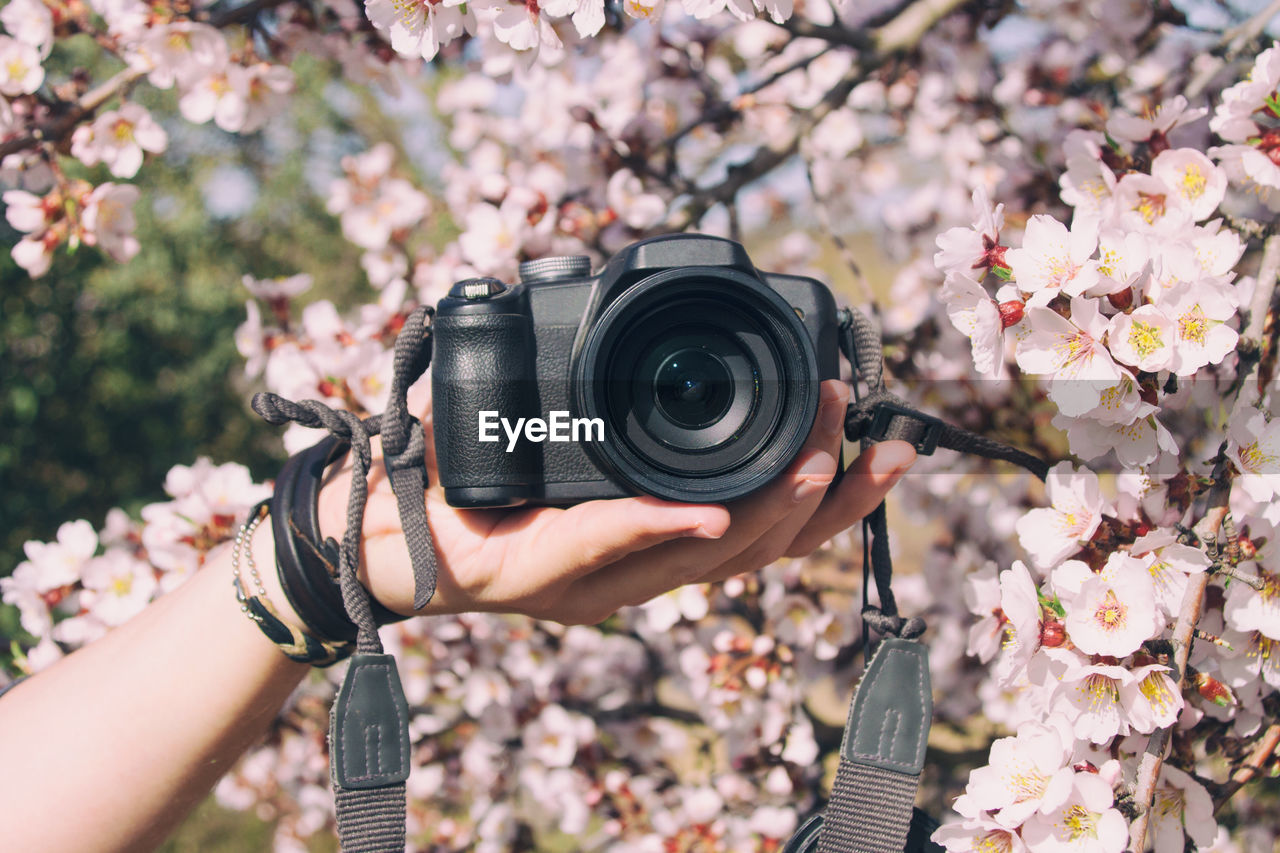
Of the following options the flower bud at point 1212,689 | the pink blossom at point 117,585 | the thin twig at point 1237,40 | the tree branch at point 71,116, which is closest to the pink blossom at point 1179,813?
the flower bud at point 1212,689

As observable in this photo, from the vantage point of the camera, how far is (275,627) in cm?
110

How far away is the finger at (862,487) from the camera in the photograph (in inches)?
41.7

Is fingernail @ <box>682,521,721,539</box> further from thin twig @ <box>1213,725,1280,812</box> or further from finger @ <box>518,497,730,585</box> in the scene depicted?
thin twig @ <box>1213,725,1280,812</box>

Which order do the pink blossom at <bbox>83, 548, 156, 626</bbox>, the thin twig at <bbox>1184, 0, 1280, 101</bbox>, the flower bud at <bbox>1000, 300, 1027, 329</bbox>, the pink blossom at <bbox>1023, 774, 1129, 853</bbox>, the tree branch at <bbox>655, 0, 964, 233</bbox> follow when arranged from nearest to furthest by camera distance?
1. the pink blossom at <bbox>1023, 774, 1129, 853</bbox>
2. the flower bud at <bbox>1000, 300, 1027, 329</bbox>
3. the thin twig at <bbox>1184, 0, 1280, 101</bbox>
4. the pink blossom at <bbox>83, 548, 156, 626</bbox>
5. the tree branch at <bbox>655, 0, 964, 233</bbox>

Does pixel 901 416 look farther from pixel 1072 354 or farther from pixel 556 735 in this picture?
pixel 556 735

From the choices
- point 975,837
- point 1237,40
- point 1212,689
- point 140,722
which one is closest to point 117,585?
point 140,722

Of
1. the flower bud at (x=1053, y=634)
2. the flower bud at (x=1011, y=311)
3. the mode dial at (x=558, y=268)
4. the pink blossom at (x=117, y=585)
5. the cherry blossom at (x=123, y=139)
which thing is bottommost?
the pink blossom at (x=117, y=585)

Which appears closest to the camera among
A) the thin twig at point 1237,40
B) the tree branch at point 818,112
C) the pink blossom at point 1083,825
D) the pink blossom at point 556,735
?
the pink blossom at point 1083,825

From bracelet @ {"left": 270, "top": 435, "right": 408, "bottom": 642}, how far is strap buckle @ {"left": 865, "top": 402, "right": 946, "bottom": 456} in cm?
70

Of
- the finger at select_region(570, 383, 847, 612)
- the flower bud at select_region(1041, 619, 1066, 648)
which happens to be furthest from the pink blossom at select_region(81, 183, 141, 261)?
the flower bud at select_region(1041, 619, 1066, 648)

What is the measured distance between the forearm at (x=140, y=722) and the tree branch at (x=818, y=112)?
103cm

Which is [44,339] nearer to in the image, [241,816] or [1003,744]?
[241,816]

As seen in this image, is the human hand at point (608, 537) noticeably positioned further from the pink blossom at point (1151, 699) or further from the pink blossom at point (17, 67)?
the pink blossom at point (17, 67)

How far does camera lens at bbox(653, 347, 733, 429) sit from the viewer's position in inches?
41.9
